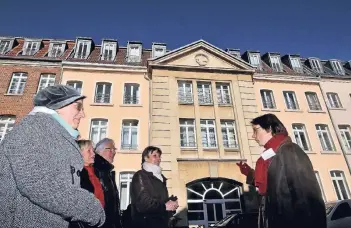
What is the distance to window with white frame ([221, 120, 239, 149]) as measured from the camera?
1507 centimetres

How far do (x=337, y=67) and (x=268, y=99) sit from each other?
9685 mm

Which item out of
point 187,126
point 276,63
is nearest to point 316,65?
point 276,63

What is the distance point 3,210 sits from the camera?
1334mm

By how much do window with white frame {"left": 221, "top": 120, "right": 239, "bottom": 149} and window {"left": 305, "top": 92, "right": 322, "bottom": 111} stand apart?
7199mm

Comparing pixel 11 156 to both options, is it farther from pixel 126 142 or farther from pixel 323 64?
pixel 323 64

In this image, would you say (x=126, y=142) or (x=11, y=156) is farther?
(x=126, y=142)

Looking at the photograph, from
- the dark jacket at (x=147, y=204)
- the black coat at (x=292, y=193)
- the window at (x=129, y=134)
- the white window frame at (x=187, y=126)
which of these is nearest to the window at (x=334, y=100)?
A: the white window frame at (x=187, y=126)

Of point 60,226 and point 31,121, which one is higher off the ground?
point 31,121

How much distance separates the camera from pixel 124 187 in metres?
13.5

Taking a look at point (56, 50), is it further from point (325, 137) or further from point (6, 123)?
point (325, 137)

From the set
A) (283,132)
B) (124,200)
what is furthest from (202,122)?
(283,132)

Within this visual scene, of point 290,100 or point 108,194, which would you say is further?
point 290,100

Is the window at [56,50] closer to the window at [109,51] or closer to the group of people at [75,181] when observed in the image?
the window at [109,51]

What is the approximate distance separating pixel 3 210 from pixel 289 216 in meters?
2.39
